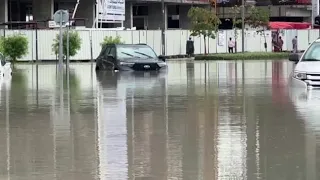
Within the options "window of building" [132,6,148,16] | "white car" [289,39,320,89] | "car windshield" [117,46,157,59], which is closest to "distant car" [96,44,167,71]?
"car windshield" [117,46,157,59]

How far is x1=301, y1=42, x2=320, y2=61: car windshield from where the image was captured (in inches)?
774

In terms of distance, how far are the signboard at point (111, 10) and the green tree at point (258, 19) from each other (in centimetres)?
1040

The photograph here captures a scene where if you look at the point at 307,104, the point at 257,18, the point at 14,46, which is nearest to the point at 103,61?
the point at 14,46

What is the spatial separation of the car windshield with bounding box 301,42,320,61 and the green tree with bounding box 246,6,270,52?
40.2m

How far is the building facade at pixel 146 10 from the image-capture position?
59344 mm

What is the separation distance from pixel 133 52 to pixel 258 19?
95.6 ft

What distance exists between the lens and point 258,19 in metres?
60.2

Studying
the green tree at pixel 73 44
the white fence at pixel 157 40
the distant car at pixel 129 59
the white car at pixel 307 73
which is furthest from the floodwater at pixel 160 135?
the white fence at pixel 157 40

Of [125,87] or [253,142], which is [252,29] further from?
[253,142]

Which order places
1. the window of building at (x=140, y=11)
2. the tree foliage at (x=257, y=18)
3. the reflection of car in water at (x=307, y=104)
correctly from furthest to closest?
1. the window of building at (x=140, y=11)
2. the tree foliage at (x=257, y=18)
3. the reflection of car in water at (x=307, y=104)

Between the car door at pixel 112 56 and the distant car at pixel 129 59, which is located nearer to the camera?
the distant car at pixel 129 59

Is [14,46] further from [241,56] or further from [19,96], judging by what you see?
[19,96]

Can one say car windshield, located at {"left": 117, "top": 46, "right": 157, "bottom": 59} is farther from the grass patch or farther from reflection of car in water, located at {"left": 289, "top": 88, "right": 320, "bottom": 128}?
the grass patch

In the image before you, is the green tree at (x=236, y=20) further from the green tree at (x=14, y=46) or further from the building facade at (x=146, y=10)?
the green tree at (x=14, y=46)
